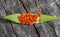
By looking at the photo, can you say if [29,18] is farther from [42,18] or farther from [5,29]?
[5,29]

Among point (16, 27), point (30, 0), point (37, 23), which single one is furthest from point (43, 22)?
point (30, 0)

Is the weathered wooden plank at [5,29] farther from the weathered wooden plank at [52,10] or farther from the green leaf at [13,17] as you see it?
the weathered wooden plank at [52,10]

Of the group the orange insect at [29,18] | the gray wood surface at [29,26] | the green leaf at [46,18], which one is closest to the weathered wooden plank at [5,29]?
the gray wood surface at [29,26]

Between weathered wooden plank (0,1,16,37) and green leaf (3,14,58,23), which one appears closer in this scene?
weathered wooden plank (0,1,16,37)

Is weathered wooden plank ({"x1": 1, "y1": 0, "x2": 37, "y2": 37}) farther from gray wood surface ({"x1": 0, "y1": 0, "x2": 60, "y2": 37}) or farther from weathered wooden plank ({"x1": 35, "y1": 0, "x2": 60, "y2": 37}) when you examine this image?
weathered wooden plank ({"x1": 35, "y1": 0, "x2": 60, "y2": 37})

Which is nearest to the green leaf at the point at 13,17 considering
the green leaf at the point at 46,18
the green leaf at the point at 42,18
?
the green leaf at the point at 42,18

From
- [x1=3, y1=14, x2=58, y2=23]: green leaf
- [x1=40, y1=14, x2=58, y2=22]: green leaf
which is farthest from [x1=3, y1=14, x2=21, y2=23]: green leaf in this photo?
[x1=40, y1=14, x2=58, y2=22]: green leaf

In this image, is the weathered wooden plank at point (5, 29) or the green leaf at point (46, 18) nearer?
the weathered wooden plank at point (5, 29)

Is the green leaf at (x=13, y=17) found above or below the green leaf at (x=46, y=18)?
above

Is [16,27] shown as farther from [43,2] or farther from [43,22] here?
[43,2]
